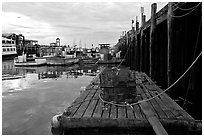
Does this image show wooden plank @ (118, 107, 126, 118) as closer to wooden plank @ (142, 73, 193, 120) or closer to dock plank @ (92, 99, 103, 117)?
dock plank @ (92, 99, 103, 117)

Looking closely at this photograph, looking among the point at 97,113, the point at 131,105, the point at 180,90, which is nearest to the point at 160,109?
the point at 131,105

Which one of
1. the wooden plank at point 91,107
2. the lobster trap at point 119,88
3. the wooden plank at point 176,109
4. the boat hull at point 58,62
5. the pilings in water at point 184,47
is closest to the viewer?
the wooden plank at point 176,109

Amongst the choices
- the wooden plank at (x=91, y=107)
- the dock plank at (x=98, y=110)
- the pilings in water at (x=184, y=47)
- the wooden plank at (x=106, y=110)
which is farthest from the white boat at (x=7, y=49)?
the wooden plank at (x=106, y=110)

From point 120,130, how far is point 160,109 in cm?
139

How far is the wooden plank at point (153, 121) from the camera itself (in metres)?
4.30

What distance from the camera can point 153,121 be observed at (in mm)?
4680

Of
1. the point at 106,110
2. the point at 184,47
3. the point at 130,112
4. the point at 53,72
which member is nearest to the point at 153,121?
the point at 130,112

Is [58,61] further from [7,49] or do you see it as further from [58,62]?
[7,49]

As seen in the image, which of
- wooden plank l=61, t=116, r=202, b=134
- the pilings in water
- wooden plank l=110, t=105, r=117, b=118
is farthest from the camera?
the pilings in water

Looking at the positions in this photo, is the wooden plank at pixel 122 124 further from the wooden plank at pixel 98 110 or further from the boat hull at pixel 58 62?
the boat hull at pixel 58 62

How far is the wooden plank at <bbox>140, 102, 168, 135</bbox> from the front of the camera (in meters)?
4.30

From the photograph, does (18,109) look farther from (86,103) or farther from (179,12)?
(179,12)

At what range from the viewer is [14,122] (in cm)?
784

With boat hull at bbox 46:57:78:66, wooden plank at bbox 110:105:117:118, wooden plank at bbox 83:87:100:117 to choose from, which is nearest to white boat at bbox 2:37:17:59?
boat hull at bbox 46:57:78:66
